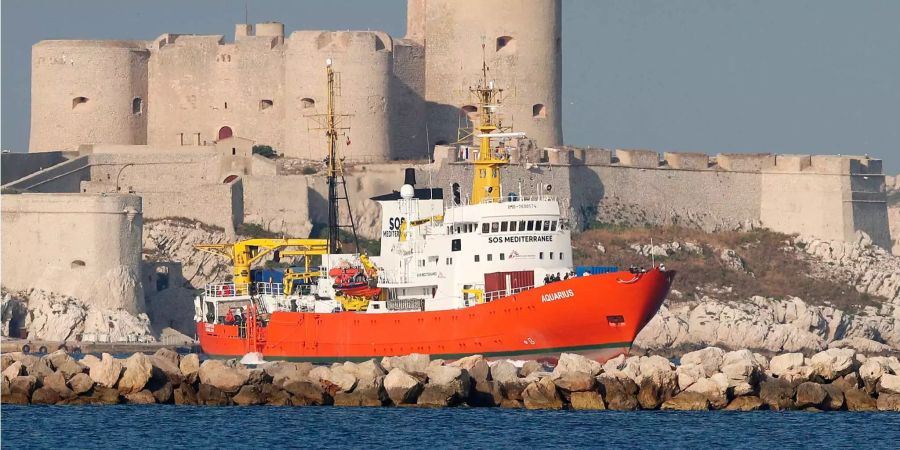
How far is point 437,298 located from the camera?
186ft

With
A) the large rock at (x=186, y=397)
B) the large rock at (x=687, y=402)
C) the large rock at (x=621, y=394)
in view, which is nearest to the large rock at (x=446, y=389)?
the large rock at (x=621, y=394)

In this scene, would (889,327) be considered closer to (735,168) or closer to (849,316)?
(849,316)

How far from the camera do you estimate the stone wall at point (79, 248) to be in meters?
68.4

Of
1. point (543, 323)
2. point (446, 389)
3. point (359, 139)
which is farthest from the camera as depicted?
point (359, 139)

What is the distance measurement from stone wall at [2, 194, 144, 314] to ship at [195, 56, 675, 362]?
21.7ft

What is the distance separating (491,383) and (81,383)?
7.61 m

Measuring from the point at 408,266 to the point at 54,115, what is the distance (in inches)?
936

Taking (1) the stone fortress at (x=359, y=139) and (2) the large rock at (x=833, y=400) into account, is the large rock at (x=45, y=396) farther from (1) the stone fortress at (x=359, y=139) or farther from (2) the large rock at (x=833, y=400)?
(1) the stone fortress at (x=359, y=139)

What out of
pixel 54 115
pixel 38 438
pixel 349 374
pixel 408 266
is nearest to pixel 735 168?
pixel 54 115

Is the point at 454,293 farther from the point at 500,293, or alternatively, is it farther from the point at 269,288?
the point at 269,288

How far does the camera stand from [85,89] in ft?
257

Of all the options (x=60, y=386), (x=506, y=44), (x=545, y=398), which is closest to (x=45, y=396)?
(x=60, y=386)

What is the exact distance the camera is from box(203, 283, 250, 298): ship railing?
62109mm

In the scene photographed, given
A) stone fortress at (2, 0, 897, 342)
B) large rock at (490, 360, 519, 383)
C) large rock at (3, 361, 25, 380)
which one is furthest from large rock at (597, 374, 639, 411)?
stone fortress at (2, 0, 897, 342)
